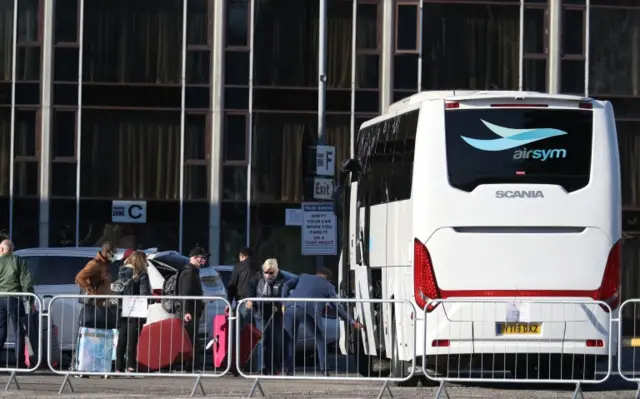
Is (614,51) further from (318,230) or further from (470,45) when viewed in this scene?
(318,230)

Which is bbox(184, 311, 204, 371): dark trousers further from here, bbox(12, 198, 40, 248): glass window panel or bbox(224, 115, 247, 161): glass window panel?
bbox(12, 198, 40, 248): glass window panel

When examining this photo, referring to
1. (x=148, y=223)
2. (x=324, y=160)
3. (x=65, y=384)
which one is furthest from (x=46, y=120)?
(x=65, y=384)

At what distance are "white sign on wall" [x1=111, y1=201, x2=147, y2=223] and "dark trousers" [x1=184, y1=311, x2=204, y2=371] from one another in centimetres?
1812

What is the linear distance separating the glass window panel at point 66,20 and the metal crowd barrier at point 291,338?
19.3 meters

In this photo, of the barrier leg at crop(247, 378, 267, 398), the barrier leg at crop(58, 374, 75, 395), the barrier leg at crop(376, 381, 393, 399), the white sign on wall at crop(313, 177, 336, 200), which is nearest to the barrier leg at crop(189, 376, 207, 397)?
the barrier leg at crop(247, 378, 267, 398)

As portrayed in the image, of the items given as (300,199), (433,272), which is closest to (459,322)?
(433,272)

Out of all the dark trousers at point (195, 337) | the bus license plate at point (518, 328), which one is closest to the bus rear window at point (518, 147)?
the bus license plate at point (518, 328)

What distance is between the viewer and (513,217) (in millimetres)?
15398

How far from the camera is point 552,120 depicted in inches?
614

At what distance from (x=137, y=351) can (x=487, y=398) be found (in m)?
3.85

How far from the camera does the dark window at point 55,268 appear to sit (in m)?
20.7

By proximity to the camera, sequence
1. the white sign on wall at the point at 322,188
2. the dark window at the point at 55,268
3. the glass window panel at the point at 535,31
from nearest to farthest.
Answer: the dark window at the point at 55,268 → the white sign on wall at the point at 322,188 → the glass window panel at the point at 535,31

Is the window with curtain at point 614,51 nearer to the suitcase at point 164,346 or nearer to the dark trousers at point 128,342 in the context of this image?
the dark trousers at point 128,342

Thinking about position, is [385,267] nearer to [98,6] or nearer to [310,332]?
[310,332]
